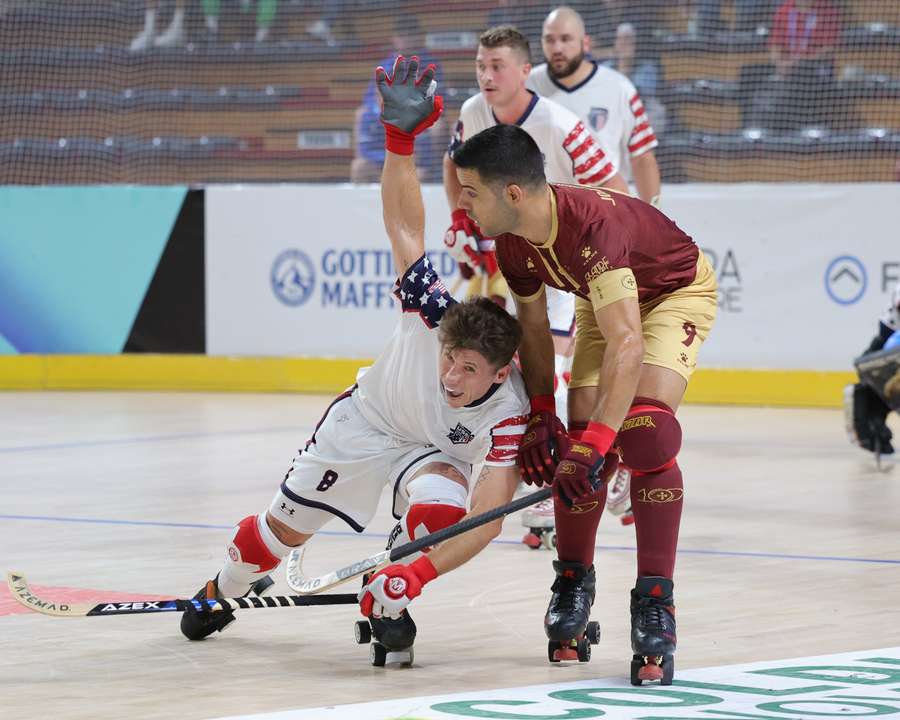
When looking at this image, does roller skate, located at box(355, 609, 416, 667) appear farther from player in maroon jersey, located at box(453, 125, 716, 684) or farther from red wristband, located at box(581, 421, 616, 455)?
red wristband, located at box(581, 421, 616, 455)

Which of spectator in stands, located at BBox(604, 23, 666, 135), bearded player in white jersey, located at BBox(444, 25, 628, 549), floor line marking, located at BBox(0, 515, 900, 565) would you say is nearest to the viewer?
floor line marking, located at BBox(0, 515, 900, 565)

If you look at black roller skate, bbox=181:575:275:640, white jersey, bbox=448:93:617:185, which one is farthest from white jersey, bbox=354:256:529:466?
white jersey, bbox=448:93:617:185

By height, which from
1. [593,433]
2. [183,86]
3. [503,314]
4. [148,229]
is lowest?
[593,433]

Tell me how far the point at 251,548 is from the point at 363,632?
1.36 feet

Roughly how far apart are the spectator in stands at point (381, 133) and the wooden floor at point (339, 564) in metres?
3.64

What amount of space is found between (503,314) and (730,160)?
8.02 metres

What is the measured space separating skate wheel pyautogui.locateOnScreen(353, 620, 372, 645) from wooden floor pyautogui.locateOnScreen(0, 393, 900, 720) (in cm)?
4

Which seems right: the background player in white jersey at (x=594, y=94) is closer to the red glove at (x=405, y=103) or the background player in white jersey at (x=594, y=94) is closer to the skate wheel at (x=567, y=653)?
the red glove at (x=405, y=103)

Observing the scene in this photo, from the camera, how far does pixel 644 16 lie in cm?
1211

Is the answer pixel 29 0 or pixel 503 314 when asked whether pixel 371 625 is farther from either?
pixel 29 0

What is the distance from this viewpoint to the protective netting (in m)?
11.8

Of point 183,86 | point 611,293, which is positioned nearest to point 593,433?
point 611,293

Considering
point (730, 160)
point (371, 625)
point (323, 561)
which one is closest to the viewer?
point (371, 625)

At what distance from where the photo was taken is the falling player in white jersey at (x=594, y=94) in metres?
7.19
